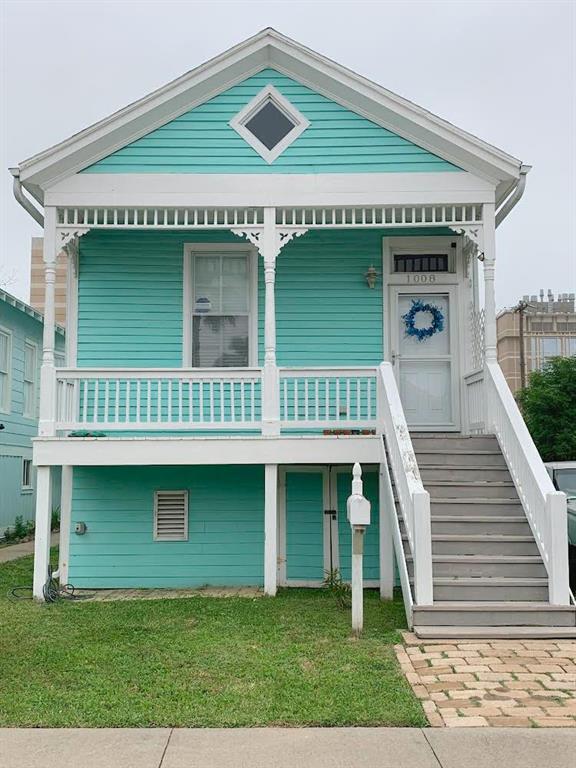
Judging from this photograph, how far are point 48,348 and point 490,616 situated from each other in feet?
18.4

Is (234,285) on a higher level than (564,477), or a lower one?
higher

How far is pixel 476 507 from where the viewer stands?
303 inches

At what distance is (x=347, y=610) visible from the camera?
25.2 ft

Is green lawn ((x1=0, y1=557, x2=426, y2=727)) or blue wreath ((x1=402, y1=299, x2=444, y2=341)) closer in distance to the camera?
green lawn ((x1=0, y1=557, x2=426, y2=727))

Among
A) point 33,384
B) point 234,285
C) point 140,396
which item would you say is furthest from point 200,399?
point 33,384

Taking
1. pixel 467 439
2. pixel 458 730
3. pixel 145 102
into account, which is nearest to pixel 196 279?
pixel 145 102

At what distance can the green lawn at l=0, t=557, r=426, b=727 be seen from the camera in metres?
4.60

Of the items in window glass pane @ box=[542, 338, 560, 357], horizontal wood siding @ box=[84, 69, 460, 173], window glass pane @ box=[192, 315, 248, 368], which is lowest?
window glass pane @ box=[192, 315, 248, 368]

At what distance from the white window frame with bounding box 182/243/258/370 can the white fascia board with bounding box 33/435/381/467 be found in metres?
1.51

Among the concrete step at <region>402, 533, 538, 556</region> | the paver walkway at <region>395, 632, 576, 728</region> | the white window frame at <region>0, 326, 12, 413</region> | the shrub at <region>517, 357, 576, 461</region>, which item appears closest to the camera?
the paver walkway at <region>395, 632, 576, 728</region>

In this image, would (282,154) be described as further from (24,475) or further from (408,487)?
(24,475)

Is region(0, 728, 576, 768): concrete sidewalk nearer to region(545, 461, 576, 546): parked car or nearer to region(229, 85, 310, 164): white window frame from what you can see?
region(545, 461, 576, 546): parked car

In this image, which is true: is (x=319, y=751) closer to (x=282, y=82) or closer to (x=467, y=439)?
(x=467, y=439)

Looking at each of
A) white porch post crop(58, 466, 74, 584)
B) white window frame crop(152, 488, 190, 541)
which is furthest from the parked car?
white porch post crop(58, 466, 74, 584)
